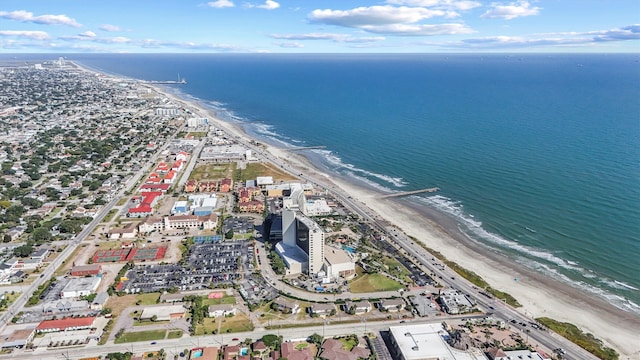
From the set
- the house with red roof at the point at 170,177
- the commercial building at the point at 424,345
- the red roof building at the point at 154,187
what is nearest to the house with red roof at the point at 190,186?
the red roof building at the point at 154,187

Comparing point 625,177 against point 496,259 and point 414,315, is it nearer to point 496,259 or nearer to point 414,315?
point 496,259

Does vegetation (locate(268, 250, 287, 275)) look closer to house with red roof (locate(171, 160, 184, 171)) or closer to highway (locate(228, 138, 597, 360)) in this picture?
highway (locate(228, 138, 597, 360))

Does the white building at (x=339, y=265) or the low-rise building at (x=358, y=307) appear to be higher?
the white building at (x=339, y=265)

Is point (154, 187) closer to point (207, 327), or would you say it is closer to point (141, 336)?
point (141, 336)

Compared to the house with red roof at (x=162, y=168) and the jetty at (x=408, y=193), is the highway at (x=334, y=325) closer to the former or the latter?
the jetty at (x=408, y=193)

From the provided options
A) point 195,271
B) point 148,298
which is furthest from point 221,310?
point 195,271

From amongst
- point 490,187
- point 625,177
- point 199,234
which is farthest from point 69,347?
point 625,177
